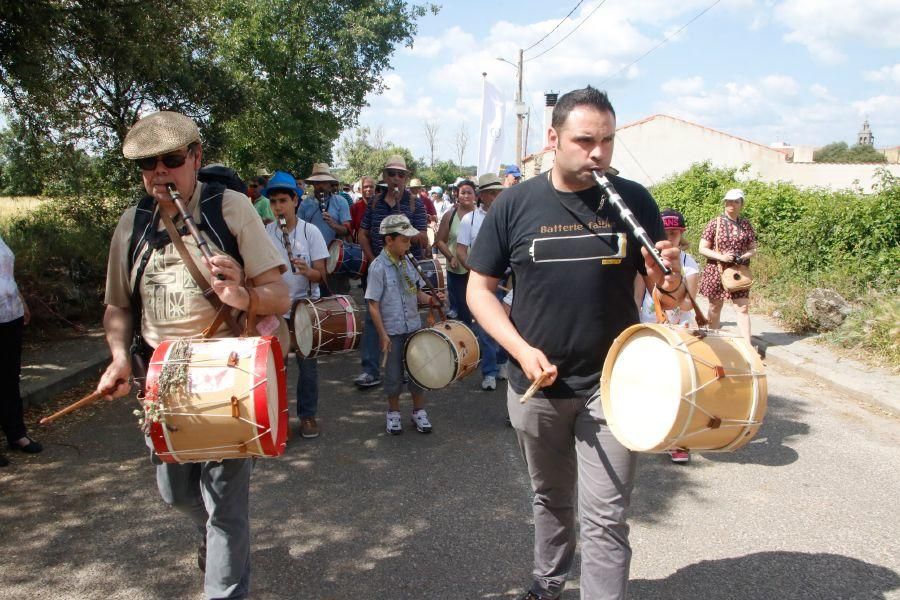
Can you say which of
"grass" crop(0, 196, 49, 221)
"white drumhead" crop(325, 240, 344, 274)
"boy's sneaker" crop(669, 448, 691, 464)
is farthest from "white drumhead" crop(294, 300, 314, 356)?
"grass" crop(0, 196, 49, 221)

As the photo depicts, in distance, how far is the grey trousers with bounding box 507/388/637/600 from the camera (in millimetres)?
2578

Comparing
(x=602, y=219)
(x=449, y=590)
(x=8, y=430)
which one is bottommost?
(x=449, y=590)

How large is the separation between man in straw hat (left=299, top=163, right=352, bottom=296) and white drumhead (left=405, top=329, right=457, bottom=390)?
2.42 meters

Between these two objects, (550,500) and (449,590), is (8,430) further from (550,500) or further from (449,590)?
(550,500)

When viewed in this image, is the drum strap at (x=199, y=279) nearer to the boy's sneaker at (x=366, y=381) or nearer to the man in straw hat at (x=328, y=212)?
the boy's sneaker at (x=366, y=381)

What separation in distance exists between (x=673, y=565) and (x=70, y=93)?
11213 mm

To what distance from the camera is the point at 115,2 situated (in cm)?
755

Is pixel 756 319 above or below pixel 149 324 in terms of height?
below

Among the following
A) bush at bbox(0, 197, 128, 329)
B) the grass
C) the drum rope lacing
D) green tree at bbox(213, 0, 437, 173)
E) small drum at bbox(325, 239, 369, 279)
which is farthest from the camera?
green tree at bbox(213, 0, 437, 173)

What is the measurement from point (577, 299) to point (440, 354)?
2673 millimetres

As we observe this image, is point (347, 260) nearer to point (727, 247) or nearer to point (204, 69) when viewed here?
point (727, 247)

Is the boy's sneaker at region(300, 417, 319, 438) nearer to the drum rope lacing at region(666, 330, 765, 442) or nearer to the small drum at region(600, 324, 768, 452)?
the small drum at region(600, 324, 768, 452)

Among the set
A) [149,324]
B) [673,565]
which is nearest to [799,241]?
[673,565]

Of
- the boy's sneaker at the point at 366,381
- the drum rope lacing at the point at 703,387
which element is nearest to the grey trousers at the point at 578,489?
the drum rope lacing at the point at 703,387
